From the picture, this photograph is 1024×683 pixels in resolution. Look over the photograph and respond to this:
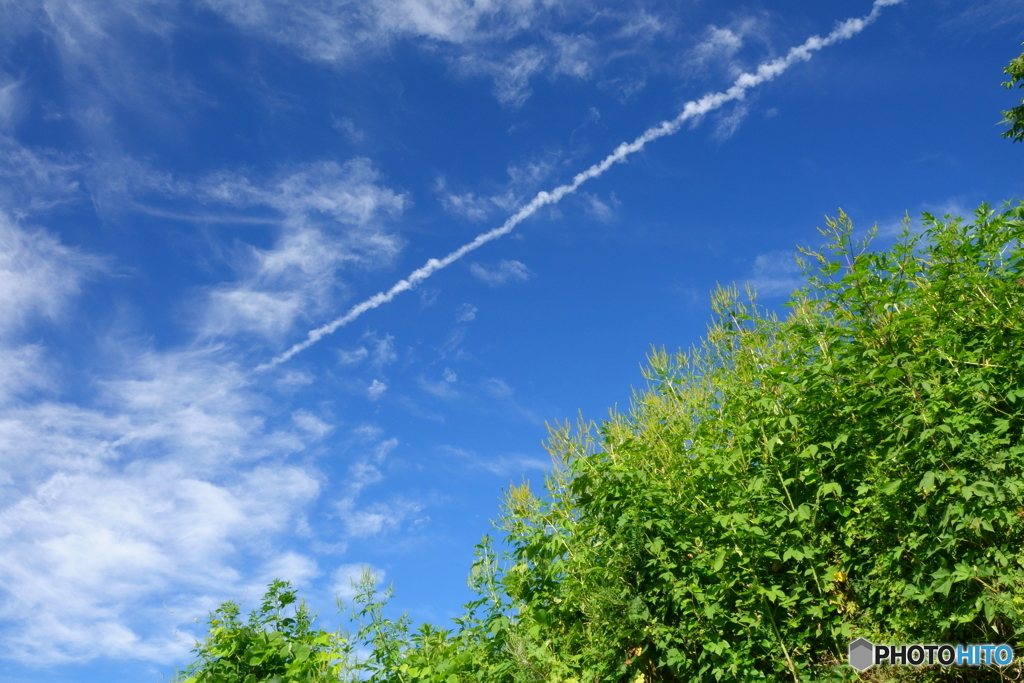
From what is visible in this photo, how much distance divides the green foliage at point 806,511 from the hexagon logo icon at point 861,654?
92mm

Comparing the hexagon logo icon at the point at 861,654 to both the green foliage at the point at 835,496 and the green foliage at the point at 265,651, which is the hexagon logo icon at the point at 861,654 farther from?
the green foliage at the point at 265,651

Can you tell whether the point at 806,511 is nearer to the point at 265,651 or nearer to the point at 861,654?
the point at 861,654

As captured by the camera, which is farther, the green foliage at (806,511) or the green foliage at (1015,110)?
the green foliage at (1015,110)

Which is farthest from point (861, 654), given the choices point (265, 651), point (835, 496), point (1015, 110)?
point (1015, 110)

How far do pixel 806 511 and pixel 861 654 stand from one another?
49.1 inches

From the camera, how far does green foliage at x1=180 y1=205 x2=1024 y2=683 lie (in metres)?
4.54

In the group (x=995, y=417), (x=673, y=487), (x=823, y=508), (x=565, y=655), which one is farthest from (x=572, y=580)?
(x=995, y=417)

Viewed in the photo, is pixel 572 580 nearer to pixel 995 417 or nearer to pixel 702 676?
pixel 702 676

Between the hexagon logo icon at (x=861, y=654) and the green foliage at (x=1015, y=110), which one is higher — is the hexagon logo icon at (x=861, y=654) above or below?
below

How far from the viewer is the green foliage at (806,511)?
14.9ft

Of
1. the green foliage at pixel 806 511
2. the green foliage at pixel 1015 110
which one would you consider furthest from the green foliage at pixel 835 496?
the green foliage at pixel 1015 110

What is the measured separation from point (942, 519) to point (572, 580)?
3.36 m

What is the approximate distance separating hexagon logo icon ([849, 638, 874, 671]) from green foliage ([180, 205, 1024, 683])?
0.09 metres

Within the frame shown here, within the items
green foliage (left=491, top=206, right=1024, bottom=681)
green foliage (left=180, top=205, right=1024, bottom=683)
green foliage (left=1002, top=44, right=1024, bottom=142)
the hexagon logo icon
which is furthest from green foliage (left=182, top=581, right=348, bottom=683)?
green foliage (left=1002, top=44, right=1024, bottom=142)
